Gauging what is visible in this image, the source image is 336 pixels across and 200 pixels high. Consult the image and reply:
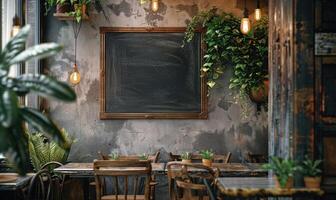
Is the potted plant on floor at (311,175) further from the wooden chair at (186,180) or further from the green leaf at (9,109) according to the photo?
the green leaf at (9,109)

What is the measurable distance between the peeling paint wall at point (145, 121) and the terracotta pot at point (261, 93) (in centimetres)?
26

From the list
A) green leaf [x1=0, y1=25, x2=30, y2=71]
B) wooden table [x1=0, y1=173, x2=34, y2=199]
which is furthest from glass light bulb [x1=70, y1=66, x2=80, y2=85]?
green leaf [x1=0, y1=25, x2=30, y2=71]

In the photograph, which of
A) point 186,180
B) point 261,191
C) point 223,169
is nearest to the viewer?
point 261,191

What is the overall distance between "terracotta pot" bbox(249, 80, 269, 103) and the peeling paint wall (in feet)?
0.84

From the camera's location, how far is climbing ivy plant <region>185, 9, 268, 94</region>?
7.71 meters

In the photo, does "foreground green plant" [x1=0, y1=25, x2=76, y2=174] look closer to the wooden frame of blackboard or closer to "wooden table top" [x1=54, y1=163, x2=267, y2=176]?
"wooden table top" [x1=54, y1=163, x2=267, y2=176]

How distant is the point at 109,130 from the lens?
A: 316 inches

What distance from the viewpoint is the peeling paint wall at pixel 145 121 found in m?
8.02

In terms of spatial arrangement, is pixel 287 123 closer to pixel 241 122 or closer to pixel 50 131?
pixel 50 131

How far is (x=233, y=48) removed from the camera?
25.6 ft

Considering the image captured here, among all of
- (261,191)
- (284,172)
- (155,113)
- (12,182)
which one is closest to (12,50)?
(261,191)

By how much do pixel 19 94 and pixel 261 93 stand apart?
16.2 feet

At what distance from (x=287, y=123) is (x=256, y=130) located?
11.0 ft

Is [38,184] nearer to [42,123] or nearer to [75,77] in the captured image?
[75,77]
